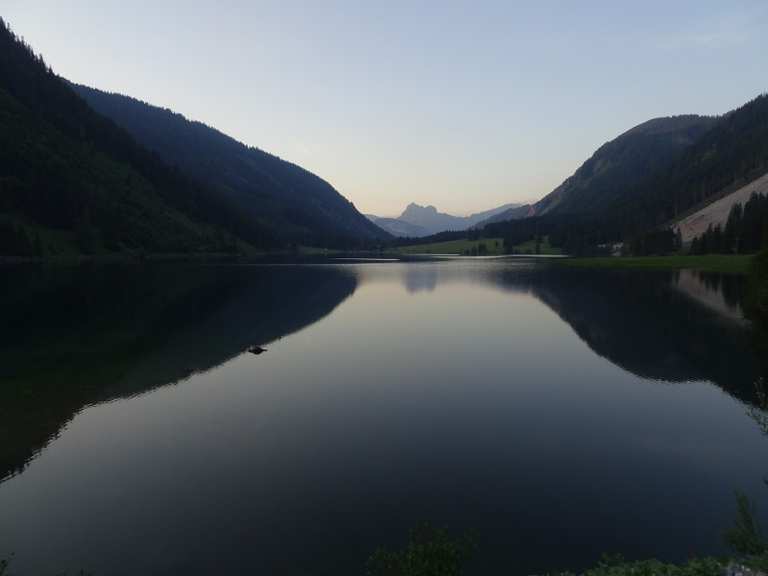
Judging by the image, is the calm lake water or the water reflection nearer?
the calm lake water

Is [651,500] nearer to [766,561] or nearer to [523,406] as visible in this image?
[766,561]

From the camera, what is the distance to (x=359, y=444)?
28.7m

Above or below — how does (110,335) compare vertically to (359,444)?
above

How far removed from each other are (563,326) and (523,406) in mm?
37829

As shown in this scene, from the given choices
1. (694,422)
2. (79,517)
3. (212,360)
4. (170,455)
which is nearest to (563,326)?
(694,422)

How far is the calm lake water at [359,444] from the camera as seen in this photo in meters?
19.2

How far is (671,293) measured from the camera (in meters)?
105

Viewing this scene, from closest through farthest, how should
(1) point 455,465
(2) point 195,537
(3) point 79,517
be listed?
1. (2) point 195,537
2. (3) point 79,517
3. (1) point 455,465

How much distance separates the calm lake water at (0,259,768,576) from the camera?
19219 millimetres

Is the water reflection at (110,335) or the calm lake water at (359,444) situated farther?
the water reflection at (110,335)

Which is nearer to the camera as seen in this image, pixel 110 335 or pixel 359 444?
pixel 359 444

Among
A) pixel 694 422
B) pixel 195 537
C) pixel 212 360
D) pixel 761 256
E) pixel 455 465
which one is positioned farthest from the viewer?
pixel 761 256

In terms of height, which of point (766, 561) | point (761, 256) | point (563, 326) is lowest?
point (563, 326)

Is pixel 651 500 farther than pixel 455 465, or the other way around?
pixel 455 465
